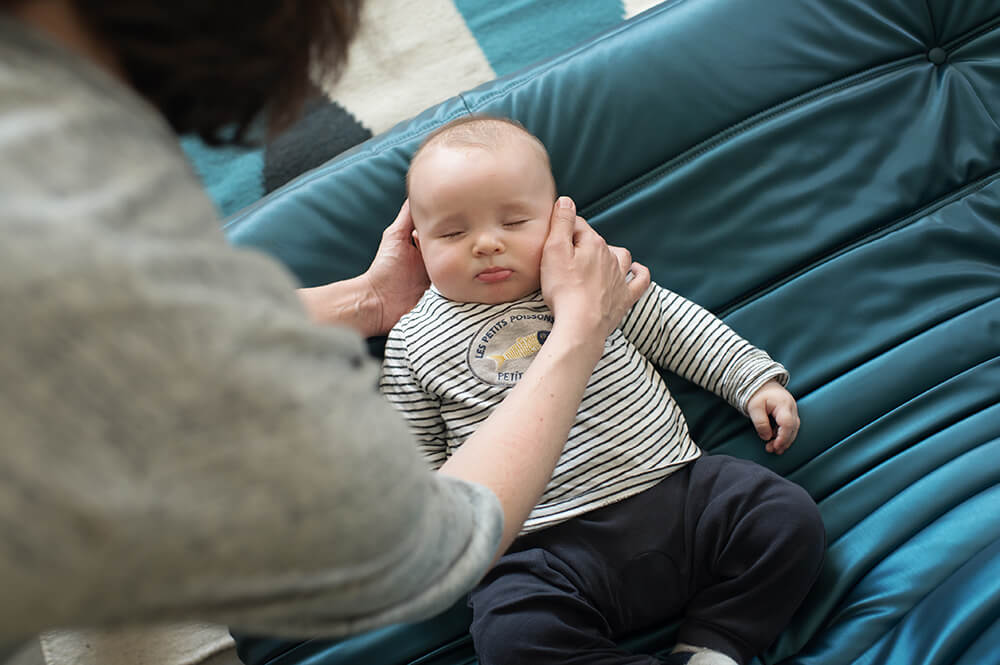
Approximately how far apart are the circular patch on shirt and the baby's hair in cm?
25

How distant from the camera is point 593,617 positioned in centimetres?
104

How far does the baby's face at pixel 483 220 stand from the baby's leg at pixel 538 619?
391mm

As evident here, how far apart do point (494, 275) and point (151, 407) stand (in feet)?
2.64

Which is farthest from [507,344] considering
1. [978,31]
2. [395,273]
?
[978,31]

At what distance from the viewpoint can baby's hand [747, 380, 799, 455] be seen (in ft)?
3.90

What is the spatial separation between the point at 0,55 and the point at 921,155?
1.38 m

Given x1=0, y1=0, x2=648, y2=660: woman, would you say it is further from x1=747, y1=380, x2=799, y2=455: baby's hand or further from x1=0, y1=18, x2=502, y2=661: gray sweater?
x1=747, y1=380, x2=799, y2=455: baby's hand

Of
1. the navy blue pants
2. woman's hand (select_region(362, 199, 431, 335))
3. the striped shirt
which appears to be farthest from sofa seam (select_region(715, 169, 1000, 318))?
woman's hand (select_region(362, 199, 431, 335))

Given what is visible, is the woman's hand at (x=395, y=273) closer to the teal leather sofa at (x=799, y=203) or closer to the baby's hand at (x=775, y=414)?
the teal leather sofa at (x=799, y=203)

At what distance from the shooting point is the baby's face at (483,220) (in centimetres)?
118

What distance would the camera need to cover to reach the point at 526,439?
778mm

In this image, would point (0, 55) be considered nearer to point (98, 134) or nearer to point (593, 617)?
point (98, 134)

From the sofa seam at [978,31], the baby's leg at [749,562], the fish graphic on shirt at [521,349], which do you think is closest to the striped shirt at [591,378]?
the fish graphic on shirt at [521,349]

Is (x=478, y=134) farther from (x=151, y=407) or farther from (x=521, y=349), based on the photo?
(x=151, y=407)
